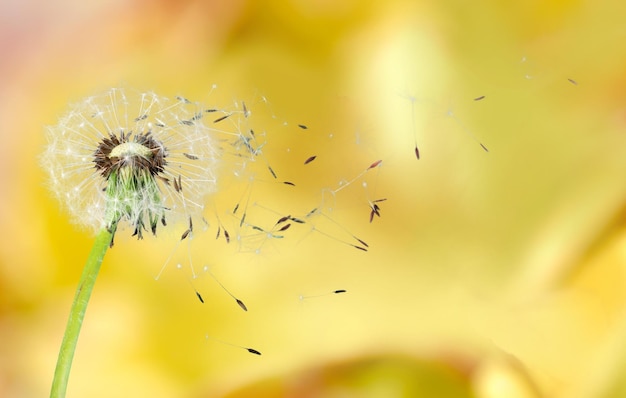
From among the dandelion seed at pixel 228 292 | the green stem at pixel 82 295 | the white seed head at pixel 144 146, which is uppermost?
the white seed head at pixel 144 146

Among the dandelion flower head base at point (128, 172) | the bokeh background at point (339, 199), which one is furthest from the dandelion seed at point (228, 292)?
the dandelion flower head base at point (128, 172)

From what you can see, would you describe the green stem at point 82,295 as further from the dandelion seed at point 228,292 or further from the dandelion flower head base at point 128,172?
the dandelion seed at point 228,292

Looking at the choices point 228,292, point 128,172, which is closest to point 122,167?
point 128,172

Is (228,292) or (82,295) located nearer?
(82,295)

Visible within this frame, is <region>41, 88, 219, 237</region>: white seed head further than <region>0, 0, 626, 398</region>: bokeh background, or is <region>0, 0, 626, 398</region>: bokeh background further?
<region>0, 0, 626, 398</region>: bokeh background

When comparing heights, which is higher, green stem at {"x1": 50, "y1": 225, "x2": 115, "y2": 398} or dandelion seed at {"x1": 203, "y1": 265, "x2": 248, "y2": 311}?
dandelion seed at {"x1": 203, "y1": 265, "x2": 248, "y2": 311}

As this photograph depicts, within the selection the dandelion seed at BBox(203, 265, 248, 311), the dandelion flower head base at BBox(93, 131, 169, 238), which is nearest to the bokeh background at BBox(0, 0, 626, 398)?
the dandelion seed at BBox(203, 265, 248, 311)

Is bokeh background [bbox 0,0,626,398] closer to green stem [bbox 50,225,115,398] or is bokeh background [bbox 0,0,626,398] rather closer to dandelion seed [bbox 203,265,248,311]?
dandelion seed [bbox 203,265,248,311]

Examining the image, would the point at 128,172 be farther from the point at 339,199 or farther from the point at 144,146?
the point at 339,199
